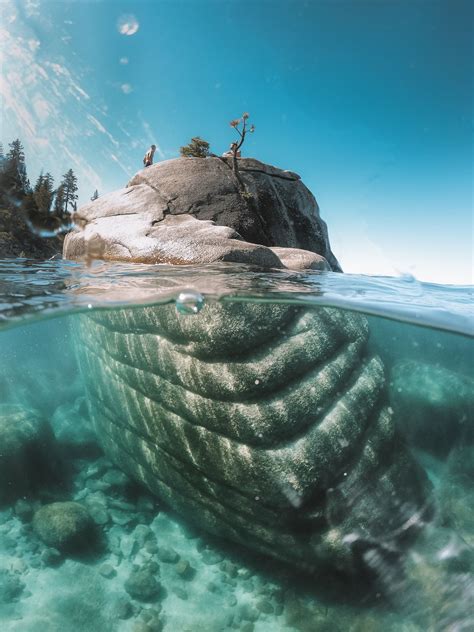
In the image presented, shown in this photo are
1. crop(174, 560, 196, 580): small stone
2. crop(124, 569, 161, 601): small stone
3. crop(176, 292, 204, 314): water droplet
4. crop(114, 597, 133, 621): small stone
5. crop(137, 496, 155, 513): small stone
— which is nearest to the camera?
crop(114, 597, 133, 621): small stone

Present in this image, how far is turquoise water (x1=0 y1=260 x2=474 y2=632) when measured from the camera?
4.38 metres

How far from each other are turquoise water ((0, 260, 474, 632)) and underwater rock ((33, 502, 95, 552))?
0.29ft

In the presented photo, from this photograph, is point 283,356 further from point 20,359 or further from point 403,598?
point 20,359

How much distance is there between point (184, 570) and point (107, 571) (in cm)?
109

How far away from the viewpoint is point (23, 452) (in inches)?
262

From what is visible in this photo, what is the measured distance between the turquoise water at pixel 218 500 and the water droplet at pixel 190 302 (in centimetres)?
2

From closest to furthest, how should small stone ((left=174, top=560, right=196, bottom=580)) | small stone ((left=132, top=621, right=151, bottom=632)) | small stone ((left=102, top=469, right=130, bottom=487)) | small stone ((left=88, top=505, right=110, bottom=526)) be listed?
small stone ((left=132, top=621, right=151, bottom=632)), small stone ((left=174, top=560, right=196, bottom=580)), small stone ((left=88, top=505, right=110, bottom=526)), small stone ((left=102, top=469, right=130, bottom=487))

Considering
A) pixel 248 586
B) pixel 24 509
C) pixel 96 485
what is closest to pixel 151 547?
pixel 248 586

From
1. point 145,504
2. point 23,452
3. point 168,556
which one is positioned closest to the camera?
point 168,556

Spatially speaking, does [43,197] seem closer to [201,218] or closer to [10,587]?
[201,218]

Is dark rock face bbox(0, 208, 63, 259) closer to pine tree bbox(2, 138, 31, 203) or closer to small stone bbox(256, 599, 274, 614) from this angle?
pine tree bbox(2, 138, 31, 203)

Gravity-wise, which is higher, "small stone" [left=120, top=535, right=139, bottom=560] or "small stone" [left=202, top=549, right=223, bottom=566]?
"small stone" [left=202, top=549, right=223, bottom=566]

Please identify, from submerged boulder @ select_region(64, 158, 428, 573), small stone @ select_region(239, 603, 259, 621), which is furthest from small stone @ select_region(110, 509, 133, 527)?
small stone @ select_region(239, 603, 259, 621)

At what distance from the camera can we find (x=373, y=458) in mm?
4875
